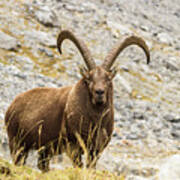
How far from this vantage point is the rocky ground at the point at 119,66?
17.0 metres

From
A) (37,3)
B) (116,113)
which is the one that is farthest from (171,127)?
(37,3)

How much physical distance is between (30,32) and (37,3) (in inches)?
303

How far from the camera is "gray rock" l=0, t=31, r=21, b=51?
27547mm

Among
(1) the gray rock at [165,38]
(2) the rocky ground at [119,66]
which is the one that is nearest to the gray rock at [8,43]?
(2) the rocky ground at [119,66]

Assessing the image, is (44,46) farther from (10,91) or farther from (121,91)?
(10,91)

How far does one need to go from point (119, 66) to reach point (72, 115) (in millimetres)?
26569

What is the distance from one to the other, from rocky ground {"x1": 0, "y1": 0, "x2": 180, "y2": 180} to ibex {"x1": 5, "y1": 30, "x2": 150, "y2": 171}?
692 mm

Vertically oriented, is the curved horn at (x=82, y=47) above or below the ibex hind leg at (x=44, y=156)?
above

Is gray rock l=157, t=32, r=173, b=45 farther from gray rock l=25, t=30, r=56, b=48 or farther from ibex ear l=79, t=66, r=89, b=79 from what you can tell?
ibex ear l=79, t=66, r=89, b=79

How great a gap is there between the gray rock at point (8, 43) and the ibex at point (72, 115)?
64.3ft

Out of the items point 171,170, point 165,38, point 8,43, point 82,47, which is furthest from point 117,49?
point 165,38

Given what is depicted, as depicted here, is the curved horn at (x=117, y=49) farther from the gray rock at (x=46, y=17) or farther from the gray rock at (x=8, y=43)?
the gray rock at (x=46, y=17)

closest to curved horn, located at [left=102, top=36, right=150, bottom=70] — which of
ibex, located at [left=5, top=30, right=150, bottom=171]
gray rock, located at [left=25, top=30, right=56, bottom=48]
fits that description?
ibex, located at [left=5, top=30, right=150, bottom=171]

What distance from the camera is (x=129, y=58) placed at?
3869 centimetres
